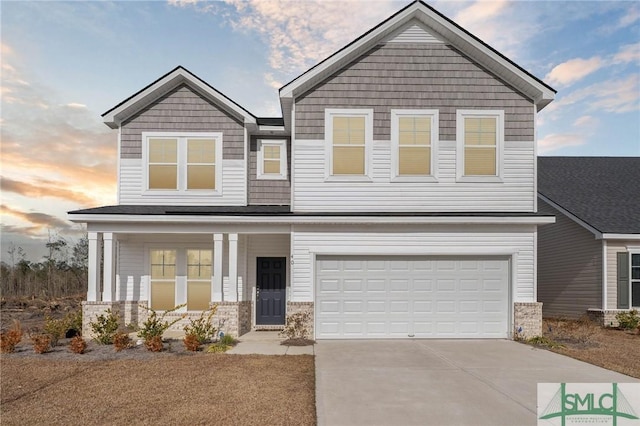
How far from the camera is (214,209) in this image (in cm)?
1464

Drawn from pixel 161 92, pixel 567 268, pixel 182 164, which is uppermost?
pixel 161 92

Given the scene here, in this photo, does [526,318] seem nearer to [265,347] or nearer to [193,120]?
[265,347]

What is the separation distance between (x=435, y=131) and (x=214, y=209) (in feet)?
22.2

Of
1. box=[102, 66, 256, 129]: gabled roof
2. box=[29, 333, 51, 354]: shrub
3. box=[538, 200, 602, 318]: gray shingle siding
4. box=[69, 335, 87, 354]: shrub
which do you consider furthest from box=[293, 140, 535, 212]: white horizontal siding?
box=[29, 333, 51, 354]: shrub

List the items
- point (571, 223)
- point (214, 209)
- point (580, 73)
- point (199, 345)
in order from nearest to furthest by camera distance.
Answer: point (199, 345) < point (214, 209) < point (571, 223) < point (580, 73)

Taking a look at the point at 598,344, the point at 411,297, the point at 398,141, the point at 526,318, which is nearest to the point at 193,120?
the point at 398,141

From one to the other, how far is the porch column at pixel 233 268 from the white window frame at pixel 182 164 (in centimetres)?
220

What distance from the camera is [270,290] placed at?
15742 millimetres

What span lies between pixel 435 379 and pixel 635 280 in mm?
11802

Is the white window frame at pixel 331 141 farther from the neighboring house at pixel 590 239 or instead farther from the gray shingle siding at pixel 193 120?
the neighboring house at pixel 590 239

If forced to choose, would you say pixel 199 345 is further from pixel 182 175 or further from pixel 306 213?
pixel 182 175

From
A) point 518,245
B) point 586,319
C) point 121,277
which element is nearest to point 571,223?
point 586,319

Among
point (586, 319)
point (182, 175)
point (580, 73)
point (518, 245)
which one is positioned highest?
point (580, 73)

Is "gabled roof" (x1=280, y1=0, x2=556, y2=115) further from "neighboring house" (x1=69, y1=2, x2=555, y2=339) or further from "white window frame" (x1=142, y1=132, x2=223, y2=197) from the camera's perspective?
"white window frame" (x1=142, y1=132, x2=223, y2=197)
